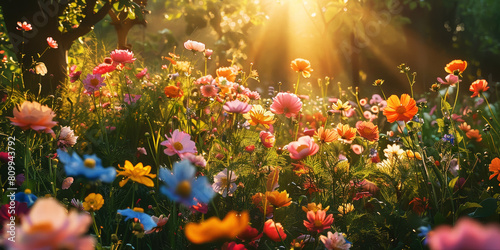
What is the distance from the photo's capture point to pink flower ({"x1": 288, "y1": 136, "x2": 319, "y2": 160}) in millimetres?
1397

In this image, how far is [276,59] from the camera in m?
11.0

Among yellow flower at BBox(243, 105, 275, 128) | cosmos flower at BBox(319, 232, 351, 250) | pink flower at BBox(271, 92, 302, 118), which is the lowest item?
cosmos flower at BBox(319, 232, 351, 250)

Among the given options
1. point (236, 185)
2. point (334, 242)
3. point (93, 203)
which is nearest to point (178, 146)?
point (93, 203)

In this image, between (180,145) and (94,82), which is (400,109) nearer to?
(180,145)

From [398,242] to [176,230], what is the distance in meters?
0.92

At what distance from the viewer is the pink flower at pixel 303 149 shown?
140cm

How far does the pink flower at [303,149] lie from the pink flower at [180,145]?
0.36m

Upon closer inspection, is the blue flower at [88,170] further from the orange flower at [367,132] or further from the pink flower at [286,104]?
the orange flower at [367,132]

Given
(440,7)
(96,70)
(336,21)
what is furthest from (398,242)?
(440,7)

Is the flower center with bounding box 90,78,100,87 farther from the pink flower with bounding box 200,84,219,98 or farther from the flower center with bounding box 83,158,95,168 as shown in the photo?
the flower center with bounding box 83,158,95,168

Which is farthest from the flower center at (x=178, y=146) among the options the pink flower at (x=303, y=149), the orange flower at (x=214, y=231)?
the orange flower at (x=214, y=231)

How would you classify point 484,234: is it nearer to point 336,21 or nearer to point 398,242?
point 398,242

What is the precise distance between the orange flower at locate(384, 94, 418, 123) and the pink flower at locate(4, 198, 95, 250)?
4.87ft

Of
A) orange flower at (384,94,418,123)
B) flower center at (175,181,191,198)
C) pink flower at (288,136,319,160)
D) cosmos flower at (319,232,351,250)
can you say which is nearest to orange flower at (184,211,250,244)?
flower center at (175,181,191,198)
